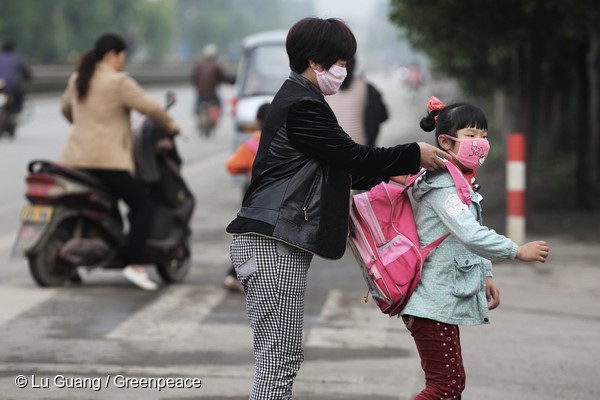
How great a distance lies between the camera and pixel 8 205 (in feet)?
49.6

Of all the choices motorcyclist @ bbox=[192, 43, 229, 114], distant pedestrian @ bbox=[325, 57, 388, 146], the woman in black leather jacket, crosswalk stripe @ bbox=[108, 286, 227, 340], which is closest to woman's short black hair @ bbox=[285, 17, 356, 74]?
the woman in black leather jacket

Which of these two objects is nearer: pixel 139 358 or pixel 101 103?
pixel 139 358

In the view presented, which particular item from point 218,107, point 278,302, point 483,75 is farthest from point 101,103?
point 218,107

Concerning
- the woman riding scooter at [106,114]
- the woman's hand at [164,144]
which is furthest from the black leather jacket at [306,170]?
the woman's hand at [164,144]

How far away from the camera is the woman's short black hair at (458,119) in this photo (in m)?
4.71

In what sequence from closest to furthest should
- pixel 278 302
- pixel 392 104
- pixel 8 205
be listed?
pixel 278 302
pixel 8 205
pixel 392 104

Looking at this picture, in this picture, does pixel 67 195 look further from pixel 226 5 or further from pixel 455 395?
pixel 226 5

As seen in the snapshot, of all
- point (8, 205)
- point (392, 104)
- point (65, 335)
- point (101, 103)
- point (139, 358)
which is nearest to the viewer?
point (139, 358)

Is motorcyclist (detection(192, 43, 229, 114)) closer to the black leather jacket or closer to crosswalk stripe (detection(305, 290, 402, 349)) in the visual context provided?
crosswalk stripe (detection(305, 290, 402, 349))

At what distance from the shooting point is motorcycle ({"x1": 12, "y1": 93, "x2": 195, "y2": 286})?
897 cm

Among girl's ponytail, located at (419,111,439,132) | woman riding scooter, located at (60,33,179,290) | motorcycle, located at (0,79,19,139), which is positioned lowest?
motorcycle, located at (0,79,19,139)

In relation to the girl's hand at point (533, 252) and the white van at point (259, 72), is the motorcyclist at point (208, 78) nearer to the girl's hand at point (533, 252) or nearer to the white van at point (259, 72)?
the white van at point (259, 72)

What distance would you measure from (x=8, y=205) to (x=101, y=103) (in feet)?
21.4

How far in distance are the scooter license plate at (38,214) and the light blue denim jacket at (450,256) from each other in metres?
4.71
